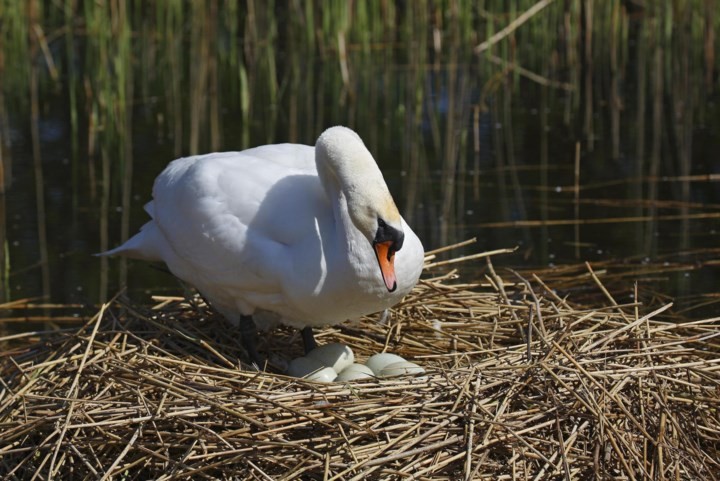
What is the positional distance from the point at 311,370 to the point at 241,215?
0.71m

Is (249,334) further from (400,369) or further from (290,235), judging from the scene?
(400,369)

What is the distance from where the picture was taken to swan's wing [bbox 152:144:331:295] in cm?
497

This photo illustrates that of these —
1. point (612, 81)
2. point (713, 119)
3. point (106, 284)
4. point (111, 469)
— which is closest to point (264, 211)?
point (111, 469)

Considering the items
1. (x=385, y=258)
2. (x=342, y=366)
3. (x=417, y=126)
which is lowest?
(x=342, y=366)

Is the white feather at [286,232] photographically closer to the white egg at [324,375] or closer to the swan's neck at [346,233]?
the swan's neck at [346,233]

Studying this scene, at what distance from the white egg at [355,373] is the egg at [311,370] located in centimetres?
4

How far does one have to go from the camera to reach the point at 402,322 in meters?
5.72

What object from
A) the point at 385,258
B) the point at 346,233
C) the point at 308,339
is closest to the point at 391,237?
the point at 385,258

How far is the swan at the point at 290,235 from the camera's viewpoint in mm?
4727

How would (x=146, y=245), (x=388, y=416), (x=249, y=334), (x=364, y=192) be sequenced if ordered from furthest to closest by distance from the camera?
(x=146, y=245) < (x=249, y=334) < (x=364, y=192) < (x=388, y=416)

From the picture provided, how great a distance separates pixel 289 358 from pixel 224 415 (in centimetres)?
135

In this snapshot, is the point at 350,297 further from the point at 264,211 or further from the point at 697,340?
the point at 697,340

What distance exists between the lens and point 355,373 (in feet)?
16.3

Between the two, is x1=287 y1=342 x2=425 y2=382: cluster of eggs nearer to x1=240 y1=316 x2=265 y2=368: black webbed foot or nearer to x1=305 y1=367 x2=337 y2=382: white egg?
x1=305 y1=367 x2=337 y2=382: white egg
